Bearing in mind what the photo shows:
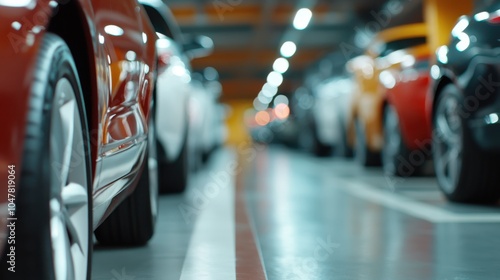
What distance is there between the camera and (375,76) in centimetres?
993

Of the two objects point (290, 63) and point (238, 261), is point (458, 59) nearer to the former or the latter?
point (238, 261)

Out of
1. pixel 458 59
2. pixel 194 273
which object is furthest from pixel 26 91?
pixel 458 59

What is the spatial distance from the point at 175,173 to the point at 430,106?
2.41 meters

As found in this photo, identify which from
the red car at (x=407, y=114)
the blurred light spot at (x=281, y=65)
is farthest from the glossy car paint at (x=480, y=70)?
the blurred light spot at (x=281, y=65)

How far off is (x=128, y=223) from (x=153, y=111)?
2.20ft

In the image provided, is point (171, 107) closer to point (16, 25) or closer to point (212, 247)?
point (212, 247)

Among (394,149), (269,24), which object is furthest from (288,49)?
(394,149)

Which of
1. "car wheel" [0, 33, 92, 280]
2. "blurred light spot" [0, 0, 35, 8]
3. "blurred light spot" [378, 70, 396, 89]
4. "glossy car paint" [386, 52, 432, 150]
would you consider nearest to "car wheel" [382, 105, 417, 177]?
"blurred light spot" [378, 70, 396, 89]

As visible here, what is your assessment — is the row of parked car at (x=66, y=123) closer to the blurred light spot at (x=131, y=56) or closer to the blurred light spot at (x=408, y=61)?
the blurred light spot at (x=131, y=56)

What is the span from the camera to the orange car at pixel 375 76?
9.14m

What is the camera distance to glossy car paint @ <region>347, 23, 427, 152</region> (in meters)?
9.35

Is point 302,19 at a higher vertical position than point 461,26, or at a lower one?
higher

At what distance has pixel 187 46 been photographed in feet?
26.2

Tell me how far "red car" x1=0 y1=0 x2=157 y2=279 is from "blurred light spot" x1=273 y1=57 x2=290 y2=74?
32.8 m
